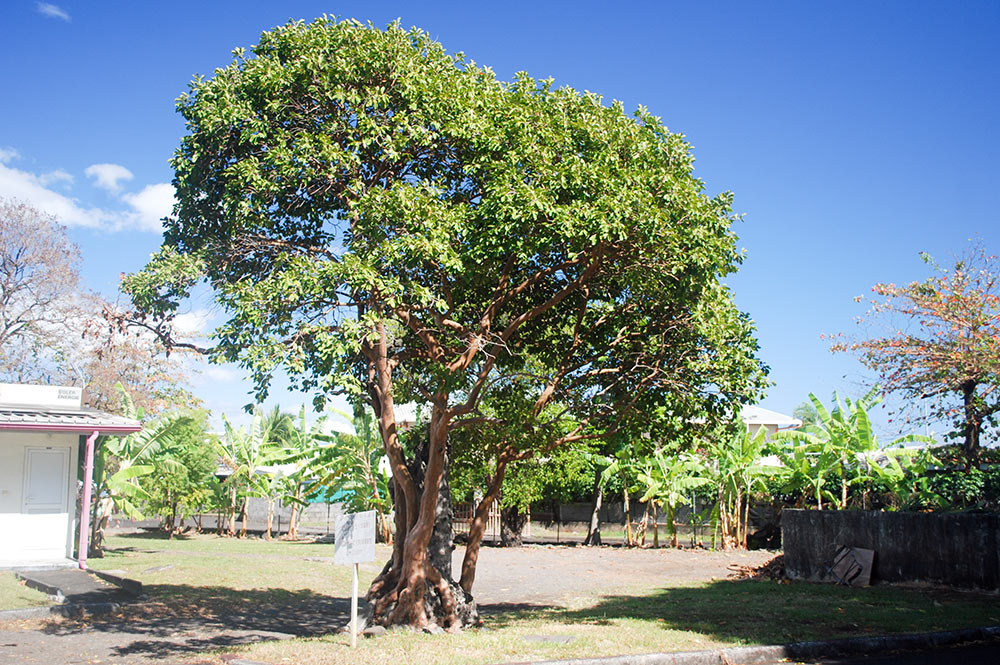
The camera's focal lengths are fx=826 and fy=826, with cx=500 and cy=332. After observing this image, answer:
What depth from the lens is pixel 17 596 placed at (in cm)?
1386

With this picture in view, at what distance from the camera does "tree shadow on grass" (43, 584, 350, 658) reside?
1103cm

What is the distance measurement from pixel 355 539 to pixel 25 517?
1128 centimetres

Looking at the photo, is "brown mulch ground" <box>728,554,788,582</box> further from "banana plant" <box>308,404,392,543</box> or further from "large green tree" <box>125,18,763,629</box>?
"banana plant" <box>308,404,392,543</box>

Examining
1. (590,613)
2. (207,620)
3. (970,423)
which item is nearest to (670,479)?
(970,423)

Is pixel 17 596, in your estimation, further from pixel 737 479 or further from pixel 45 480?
pixel 737 479

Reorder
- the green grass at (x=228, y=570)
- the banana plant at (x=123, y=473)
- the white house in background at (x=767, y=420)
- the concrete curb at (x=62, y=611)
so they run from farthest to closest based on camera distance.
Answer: the white house in background at (x=767, y=420)
the banana plant at (x=123, y=473)
the green grass at (x=228, y=570)
the concrete curb at (x=62, y=611)

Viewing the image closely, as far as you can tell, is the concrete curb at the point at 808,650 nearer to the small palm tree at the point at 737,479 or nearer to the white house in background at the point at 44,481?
the white house in background at the point at 44,481

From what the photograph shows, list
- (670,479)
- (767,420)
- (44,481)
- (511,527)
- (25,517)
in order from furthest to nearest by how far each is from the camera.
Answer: (767,420) < (511,527) < (670,479) < (44,481) < (25,517)

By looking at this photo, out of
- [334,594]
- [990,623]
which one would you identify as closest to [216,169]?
[334,594]

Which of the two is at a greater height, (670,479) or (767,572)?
(670,479)

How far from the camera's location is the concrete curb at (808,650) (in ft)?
30.8

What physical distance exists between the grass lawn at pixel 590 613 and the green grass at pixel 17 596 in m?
1.92

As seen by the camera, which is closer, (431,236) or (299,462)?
(431,236)

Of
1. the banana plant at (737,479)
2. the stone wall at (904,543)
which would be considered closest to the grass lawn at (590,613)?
the stone wall at (904,543)
